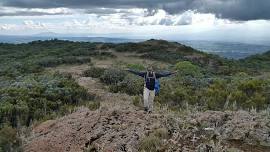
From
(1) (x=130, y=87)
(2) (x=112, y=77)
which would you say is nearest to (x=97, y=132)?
(1) (x=130, y=87)

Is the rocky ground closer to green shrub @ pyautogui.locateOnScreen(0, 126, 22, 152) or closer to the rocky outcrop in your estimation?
the rocky outcrop

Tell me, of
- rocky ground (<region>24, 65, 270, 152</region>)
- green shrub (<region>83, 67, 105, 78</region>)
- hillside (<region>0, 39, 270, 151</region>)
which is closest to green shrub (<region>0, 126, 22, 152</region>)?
hillside (<region>0, 39, 270, 151</region>)

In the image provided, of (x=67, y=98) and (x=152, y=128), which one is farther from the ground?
(x=152, y=128)

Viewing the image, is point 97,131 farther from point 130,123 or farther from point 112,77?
point 112,77

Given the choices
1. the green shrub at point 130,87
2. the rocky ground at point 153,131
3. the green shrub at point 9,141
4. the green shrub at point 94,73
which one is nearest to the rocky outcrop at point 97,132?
the rocky ground at point 153,131

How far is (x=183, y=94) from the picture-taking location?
1953 centimetres

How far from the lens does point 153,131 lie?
9.41 m

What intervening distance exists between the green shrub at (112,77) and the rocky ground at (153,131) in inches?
587

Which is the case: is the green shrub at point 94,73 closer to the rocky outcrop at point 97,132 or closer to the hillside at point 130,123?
the hillside at point 130,123

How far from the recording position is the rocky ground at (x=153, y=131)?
8.82 m

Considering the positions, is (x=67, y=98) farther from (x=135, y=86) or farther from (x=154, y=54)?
(x=154, y=54)

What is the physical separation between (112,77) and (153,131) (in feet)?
57.6

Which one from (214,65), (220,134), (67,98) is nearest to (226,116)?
(220,134)

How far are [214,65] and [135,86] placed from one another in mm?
22703
